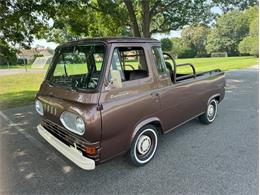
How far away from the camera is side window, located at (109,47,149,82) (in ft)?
10.2

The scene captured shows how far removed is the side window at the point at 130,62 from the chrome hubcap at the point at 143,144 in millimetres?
937

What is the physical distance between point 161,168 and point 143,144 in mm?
442

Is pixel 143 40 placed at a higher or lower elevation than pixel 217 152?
higher

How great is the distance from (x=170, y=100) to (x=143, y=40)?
3.56 ft

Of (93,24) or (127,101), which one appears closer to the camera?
(127,101)

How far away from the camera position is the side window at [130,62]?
311 centimetres

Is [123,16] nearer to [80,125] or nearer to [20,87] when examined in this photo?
[20,87]

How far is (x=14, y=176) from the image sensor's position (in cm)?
329

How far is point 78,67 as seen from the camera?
3.58m

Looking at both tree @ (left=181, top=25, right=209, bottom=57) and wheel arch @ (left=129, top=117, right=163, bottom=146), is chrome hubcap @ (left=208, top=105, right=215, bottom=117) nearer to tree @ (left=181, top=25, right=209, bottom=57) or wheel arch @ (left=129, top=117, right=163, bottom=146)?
wheel arch @ (left=129, top=117, right=163, bottom=146)

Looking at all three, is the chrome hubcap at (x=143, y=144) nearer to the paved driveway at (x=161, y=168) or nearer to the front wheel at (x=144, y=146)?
the front wheel at (x=144, y=146)

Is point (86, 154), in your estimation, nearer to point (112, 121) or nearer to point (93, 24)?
point (112, 121)

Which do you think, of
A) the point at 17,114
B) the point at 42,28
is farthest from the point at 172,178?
the point at 42,28

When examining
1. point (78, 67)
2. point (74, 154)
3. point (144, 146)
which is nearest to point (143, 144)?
point (144, 146)
